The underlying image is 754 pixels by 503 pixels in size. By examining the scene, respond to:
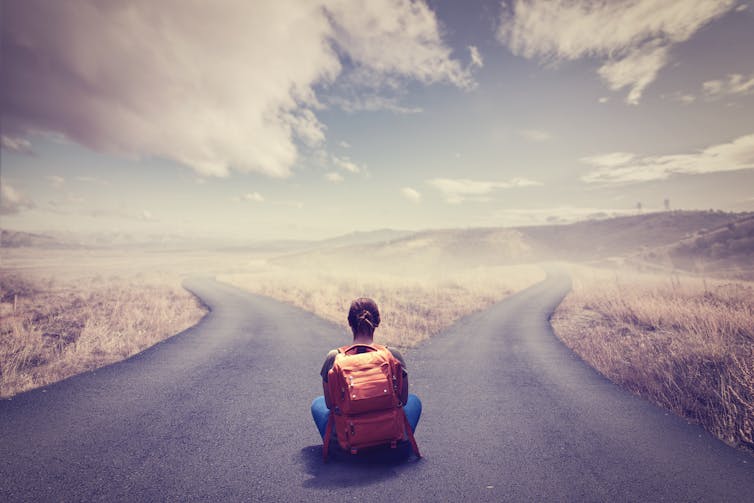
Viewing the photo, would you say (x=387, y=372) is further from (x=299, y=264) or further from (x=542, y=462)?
(x=299, y=264)

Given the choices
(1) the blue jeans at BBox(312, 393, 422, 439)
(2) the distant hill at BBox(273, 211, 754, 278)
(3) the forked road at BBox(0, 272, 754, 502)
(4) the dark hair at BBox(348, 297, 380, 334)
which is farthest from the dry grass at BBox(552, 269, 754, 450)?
(2) the distant hill at BBox(273, 211, 754, 278)

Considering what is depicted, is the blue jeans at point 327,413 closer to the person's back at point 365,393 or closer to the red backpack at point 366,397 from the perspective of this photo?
the person's back at point 365,393

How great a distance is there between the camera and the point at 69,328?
10031mm

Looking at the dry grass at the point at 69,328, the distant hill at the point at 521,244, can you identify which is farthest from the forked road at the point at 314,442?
the distant hill at the point at 521,244

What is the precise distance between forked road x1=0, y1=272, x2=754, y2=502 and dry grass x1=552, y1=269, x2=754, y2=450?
0.55 m

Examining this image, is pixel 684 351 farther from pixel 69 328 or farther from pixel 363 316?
pixel 69 328

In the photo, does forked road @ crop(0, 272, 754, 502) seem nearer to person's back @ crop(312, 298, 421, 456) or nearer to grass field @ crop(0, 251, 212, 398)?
person's back @ crop(312, 298, 421, 456)

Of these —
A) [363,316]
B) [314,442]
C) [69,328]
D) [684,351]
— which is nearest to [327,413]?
[314,442]

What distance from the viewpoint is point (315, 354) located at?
28.3 feet

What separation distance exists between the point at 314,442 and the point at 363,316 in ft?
7.37

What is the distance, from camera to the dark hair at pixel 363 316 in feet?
11.3

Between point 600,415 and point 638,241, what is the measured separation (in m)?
95.7

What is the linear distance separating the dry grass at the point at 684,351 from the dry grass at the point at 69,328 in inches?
467

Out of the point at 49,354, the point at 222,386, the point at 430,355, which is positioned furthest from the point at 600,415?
the point at 49,354
